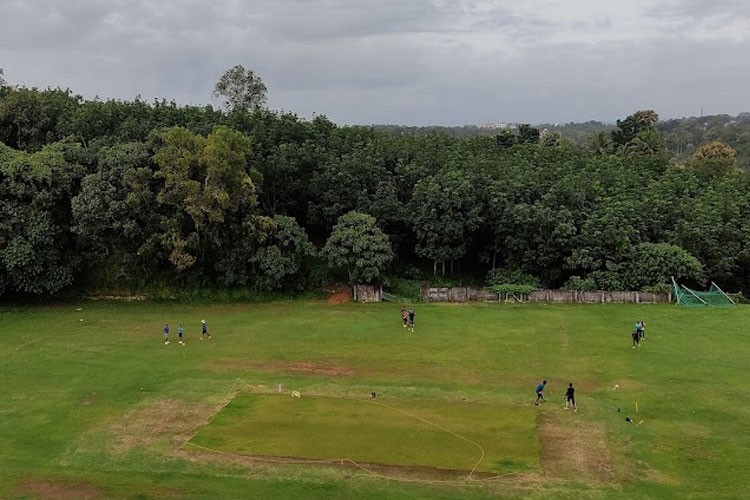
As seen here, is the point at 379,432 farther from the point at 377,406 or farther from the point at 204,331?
the point at 204,331

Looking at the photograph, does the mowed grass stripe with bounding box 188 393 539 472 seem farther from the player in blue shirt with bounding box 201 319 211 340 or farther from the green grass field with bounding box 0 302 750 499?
the player in blue shirt with bounding box 201 319 211 340

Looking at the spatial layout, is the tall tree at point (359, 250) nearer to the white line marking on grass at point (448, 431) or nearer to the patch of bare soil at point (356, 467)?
the white line marking on grass at point (448, 431)

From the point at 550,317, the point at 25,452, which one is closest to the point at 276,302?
the point at 550,317

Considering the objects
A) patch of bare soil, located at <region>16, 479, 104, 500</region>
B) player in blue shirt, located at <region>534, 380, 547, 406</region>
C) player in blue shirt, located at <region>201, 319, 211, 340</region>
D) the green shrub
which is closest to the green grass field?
patch of bare soil, located at <region>16, 479, 104, 500</region>

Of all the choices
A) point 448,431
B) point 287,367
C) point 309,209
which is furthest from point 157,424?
point 309,209

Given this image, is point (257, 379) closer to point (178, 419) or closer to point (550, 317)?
point (178, 419)

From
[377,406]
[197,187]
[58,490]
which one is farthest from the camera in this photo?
[197,187]
